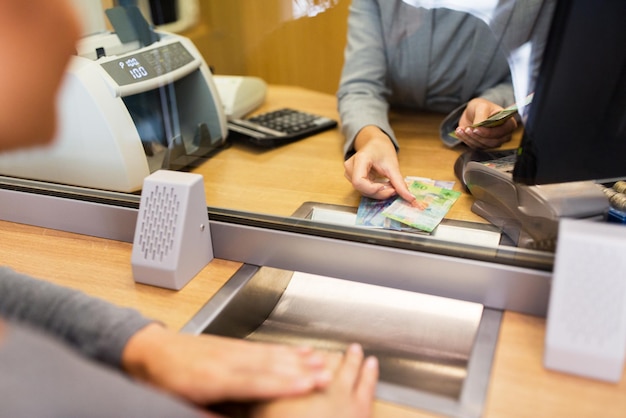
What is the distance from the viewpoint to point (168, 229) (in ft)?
2.40

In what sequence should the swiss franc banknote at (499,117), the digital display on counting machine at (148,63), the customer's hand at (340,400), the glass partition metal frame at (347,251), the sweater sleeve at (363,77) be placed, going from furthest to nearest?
the sweater sleeve at (363,77), the digital display on counting machine at (148,63), the swiss franc banknote at (499,117), the glass partition metal frame at (347,251), the customer's hand at (340,400)

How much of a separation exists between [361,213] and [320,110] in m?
0.50

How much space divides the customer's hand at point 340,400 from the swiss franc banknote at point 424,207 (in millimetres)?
254

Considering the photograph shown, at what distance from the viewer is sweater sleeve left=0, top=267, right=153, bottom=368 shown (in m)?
0.58

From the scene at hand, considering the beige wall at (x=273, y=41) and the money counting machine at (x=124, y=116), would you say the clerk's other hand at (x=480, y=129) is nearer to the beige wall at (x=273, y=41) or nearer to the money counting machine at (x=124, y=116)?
the beige wall at (x=273, y=41)

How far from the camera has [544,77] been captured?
60 centimetres

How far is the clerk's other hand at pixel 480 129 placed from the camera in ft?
2.78

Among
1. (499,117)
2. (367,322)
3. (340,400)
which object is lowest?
(367,322)

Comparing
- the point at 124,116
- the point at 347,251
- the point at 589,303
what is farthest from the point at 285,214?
the point at 589,303

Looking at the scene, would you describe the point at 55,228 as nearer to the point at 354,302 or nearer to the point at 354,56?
the point at 354,302

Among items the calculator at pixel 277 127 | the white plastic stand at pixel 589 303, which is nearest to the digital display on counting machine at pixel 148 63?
the calculator at pixel 277 127

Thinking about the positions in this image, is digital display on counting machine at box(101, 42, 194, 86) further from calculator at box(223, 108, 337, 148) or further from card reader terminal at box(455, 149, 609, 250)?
card reader terminal at box(455, 149, 609, 250)

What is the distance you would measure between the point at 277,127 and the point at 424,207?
45 cm

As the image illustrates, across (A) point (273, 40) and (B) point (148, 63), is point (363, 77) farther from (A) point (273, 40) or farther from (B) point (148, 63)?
(B) point (148, 63)
